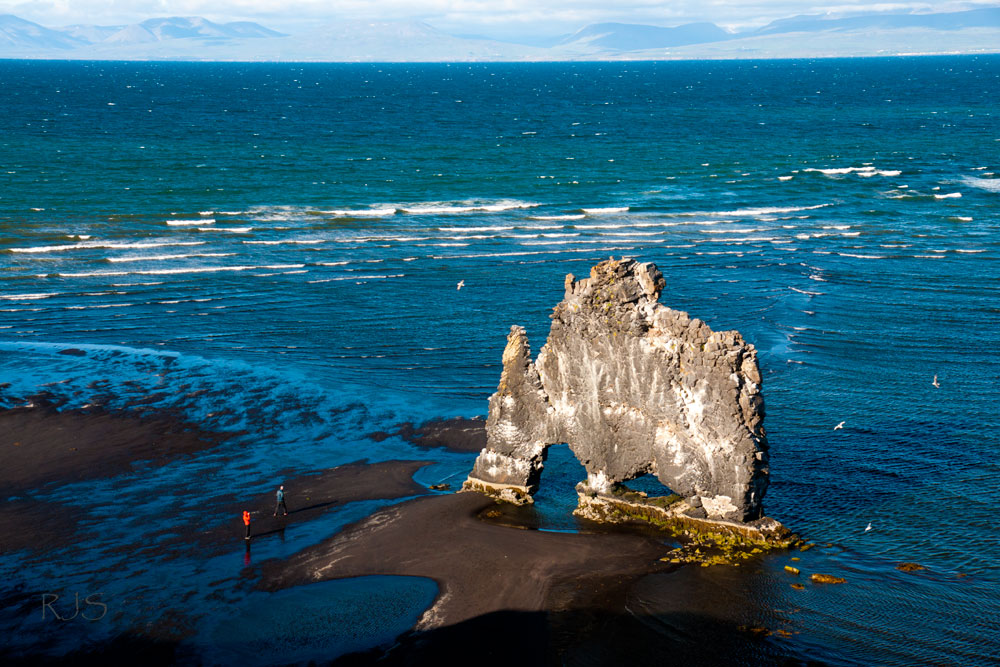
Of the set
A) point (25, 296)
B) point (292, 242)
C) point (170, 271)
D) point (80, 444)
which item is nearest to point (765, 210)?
point (292, 242)

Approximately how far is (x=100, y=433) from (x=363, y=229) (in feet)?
156

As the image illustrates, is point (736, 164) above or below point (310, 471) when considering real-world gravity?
above

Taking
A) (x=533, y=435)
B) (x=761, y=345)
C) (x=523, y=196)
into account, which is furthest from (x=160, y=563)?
(x=523, y=196)

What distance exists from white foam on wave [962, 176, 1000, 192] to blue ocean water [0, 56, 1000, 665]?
0.72 metres

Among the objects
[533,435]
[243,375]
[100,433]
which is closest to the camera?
[533,435]

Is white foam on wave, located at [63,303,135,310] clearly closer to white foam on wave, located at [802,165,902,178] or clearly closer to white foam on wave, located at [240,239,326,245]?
white foam on wave, located at [240,239,326,245]

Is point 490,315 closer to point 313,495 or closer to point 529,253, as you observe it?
Answer: point 529,253

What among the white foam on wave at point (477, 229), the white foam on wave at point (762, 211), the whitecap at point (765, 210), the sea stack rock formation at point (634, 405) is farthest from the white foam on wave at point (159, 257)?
the sea stack rock formation at point (634, 405)

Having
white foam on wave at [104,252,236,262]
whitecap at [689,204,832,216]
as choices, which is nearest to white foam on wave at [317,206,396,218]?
white foam on wave at [104,252,236,262]

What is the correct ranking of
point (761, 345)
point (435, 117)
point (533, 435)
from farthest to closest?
point (435, 117) → point (761, 345) → point (533, 435)

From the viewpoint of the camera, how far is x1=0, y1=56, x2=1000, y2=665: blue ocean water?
105 feet

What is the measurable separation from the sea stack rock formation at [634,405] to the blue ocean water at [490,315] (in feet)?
7.68

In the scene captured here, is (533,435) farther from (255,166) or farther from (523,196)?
(255,166)

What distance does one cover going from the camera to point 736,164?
129 m
